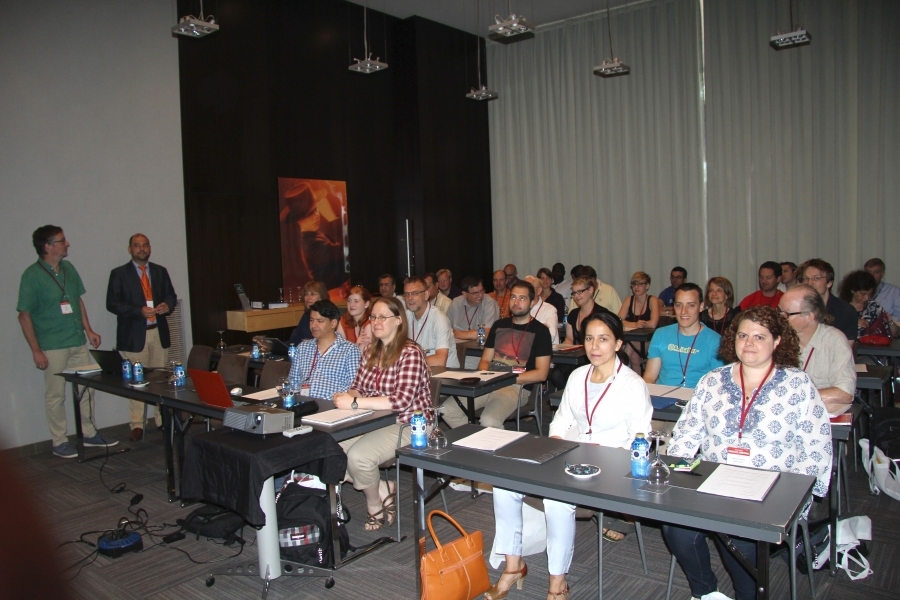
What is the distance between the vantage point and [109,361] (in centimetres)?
531

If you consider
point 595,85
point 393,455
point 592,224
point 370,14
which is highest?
point 370,14

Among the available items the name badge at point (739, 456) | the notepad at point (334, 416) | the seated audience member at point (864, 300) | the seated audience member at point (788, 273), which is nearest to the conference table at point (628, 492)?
the name badge at point (739, 456)

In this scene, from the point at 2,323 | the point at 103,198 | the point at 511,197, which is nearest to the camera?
the point at 2,323

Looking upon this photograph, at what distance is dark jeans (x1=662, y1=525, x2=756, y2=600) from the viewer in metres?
2.66

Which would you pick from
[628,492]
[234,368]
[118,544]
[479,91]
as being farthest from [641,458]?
[479,91]

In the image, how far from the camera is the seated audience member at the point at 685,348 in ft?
13.6

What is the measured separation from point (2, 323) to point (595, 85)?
27.9 ft

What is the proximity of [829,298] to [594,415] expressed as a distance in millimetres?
2741

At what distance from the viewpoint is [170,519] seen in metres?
4.35

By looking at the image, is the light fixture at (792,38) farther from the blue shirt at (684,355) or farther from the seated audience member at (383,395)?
the seated audience member at (383,395)

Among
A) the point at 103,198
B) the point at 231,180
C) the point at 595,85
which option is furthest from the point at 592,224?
the point at 103,198

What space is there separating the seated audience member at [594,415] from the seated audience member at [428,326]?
226 centimetres

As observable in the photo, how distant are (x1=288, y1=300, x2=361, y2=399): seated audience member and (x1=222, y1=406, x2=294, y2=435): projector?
90 cm

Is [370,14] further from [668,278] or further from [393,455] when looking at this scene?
[393,455]
